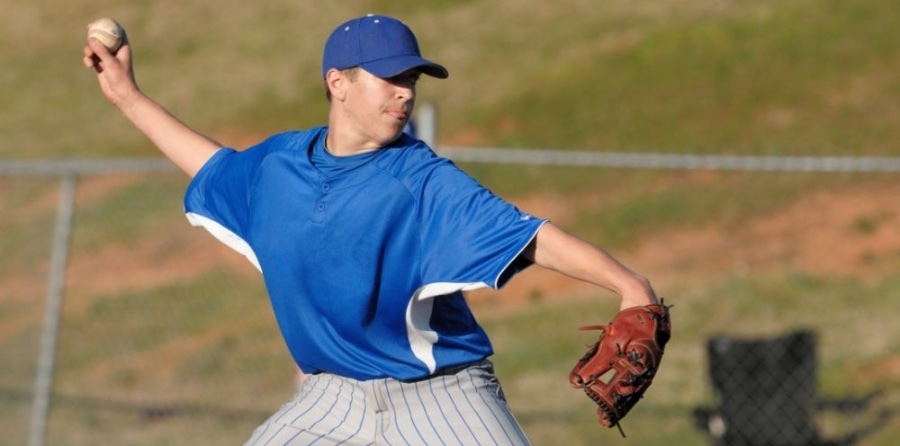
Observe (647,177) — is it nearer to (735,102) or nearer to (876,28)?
(735,102)

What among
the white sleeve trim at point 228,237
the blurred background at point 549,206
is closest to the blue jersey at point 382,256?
the white sleeve trim at point 228,237

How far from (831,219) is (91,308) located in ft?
25.0

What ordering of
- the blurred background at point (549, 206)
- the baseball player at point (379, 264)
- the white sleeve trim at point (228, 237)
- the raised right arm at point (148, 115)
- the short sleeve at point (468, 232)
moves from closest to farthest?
1. the short sleeve at point (468, 232)
2. the baseball player at point (379, 264)
3. the white sleeve trim at point (228, 237)
4. the raised right arm at point (148, 115)
5. the blurred background at point (549, 206)

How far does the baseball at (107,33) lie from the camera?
5176mm

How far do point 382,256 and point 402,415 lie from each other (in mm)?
471

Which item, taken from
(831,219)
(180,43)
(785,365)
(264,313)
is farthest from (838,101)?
(180,43)

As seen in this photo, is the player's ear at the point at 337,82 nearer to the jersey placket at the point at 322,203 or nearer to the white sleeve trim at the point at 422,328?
the jersey placket at the point at 322,203

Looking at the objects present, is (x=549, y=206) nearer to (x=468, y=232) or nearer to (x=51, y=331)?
(x=51, y=331)

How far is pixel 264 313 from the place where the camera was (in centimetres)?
1320

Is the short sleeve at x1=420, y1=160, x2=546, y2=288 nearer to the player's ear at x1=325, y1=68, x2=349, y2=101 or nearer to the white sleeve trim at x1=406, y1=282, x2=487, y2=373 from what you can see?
the white sleeve trim at x1=406, y1=282, x2=487, y2=373

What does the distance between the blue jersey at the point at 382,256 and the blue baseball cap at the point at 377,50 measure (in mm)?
242

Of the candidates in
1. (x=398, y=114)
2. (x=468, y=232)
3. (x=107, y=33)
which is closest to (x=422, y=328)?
(x=468, y=232)

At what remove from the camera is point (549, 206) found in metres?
18.5

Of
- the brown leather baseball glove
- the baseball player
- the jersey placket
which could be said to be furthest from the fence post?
the brown leather baseball glove
